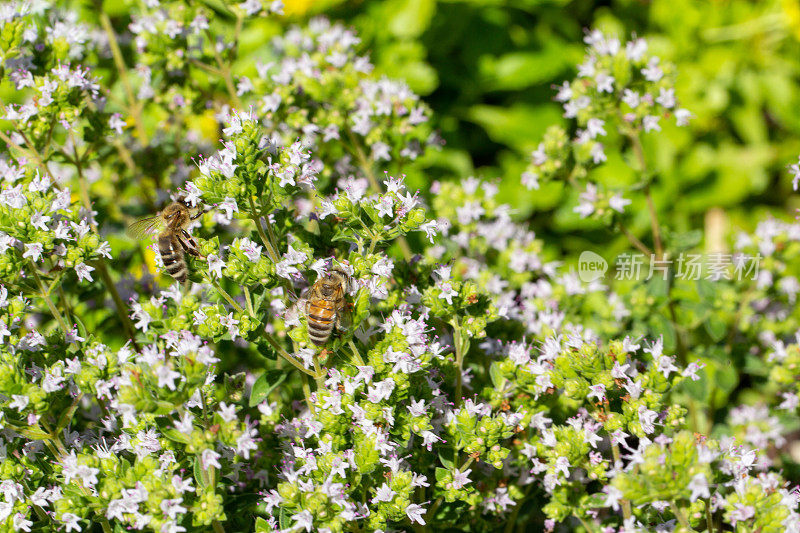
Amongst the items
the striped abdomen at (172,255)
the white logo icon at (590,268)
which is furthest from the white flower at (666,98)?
the striped abdomen at (172,255)

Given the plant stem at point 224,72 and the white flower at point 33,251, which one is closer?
the white flower at point 33,251

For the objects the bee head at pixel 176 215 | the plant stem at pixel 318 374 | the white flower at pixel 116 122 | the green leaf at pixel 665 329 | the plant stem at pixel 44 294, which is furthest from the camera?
the white flower at pixel 116 122

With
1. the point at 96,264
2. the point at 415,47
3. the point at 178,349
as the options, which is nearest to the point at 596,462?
the point at 178,349

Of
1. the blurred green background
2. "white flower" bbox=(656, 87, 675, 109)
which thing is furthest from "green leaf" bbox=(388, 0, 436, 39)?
"white flower" bbox=(656, 87, 675, 109)

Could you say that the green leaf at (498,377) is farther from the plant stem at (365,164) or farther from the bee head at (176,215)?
the bee head at (176,215)

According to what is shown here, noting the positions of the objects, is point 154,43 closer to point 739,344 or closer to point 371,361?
point 371,361

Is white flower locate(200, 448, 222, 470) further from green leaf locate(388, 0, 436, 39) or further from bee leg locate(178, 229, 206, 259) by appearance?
green leaf locate(388, 0, 436, 39)
